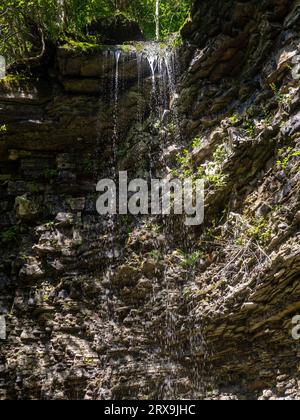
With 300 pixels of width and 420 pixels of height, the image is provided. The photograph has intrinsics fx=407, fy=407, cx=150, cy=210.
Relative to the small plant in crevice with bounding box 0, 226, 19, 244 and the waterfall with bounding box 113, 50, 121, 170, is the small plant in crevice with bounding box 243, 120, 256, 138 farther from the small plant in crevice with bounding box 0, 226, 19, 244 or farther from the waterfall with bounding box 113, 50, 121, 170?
the small plant in crevice with bounding box 0, 226, 19, 244

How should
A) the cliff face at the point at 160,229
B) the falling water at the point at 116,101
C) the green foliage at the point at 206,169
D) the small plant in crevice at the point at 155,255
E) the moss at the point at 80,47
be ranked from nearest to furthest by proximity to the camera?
→ 1. the cliff face at the point at 160,229
2. the green foliage at the point at 206,169
3. the small plant in crevice at the point at 155,255
4. the moss at the point at 80,47
5. the falling water at the point at 116,101

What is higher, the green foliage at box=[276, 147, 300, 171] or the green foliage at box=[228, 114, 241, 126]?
the green foliage at box=[228, 114, 241, 126]

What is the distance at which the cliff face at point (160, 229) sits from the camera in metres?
6.09

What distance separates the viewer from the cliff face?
6090 millimetres

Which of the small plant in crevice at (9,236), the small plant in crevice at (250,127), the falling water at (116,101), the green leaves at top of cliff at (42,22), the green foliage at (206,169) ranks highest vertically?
the green leaves at top of cliff at (42,22)

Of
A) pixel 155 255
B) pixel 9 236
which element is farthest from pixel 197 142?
pixel 9 236

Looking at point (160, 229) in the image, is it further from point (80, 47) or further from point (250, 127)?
point (80, 47)

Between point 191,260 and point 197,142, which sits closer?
point 191,260


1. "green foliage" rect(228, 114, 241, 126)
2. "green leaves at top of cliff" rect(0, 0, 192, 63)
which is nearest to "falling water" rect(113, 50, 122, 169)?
"green leaves at top of cliff" rect(0, 0, 192, 63)

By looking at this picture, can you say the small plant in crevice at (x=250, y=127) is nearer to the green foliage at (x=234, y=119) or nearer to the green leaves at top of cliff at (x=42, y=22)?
the green foliage at (x=234, y=119)

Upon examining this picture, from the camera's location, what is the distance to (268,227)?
237 inches

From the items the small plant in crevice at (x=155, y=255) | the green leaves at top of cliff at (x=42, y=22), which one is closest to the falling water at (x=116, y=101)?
the green leaves at top of cliff at (x=42, y=22)

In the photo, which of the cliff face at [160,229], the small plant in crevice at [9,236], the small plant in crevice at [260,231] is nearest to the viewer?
the small plant in crevice at [260,231]

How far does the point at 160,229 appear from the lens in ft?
25.2
